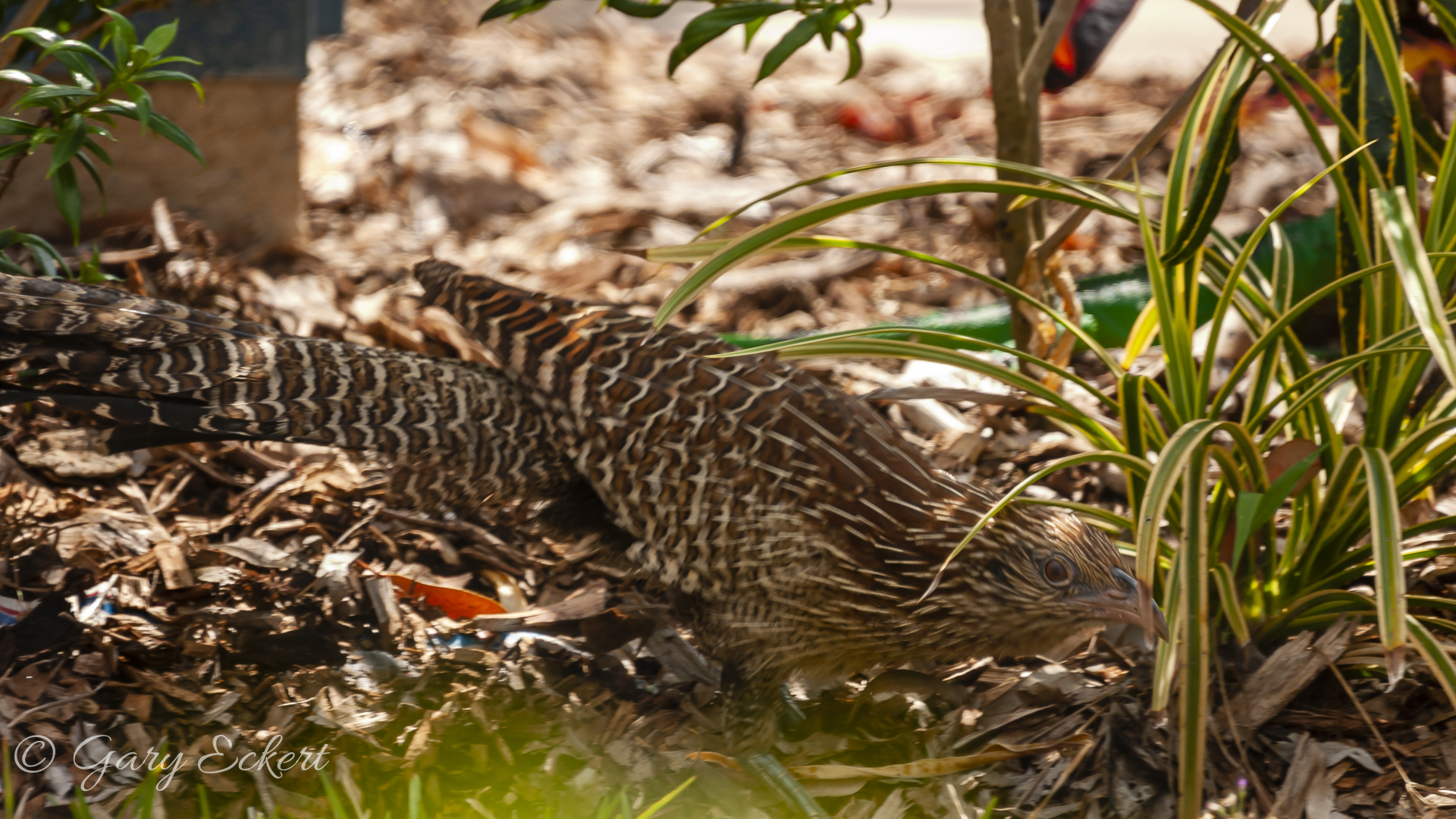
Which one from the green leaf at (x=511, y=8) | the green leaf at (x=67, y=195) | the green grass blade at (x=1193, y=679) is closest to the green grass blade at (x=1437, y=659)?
the green grass blade at (x=1193, y=679)

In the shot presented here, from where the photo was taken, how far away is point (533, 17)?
22.9 ft

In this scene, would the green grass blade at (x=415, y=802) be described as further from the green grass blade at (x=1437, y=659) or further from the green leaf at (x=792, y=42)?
the green grass blade at (x=1437, y=659)

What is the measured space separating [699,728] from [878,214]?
285 cm

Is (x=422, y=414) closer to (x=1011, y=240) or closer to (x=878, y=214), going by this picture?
(x=1011, y=240)

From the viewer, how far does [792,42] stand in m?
2.35

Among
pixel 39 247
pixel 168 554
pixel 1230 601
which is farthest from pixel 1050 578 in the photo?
pixel 39 247

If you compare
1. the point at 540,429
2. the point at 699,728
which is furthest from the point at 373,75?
the point at 699,728

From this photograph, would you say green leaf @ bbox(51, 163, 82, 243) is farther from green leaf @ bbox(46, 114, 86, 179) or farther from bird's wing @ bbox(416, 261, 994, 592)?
bird's wing @ bbox(416, 261, 994, 592)

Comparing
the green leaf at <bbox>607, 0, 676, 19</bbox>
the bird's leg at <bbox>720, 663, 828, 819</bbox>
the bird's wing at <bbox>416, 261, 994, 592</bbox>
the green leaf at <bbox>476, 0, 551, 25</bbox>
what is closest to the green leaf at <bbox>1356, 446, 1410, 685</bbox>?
the bird's wing at <bbox>416, 261, 994, 592</bbox>

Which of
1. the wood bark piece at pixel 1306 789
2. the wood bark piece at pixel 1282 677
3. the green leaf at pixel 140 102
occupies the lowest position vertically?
the wood bark piece at pixel 1306 789

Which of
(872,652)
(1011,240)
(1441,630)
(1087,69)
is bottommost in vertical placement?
(872,652)

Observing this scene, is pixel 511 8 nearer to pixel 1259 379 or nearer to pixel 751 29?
pixel 751 29

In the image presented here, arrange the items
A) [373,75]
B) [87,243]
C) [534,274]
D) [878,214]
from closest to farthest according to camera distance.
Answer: [87,243]
[534,274]
[878,214]
[373,75]

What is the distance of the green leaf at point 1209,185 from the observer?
2018 millimetres
